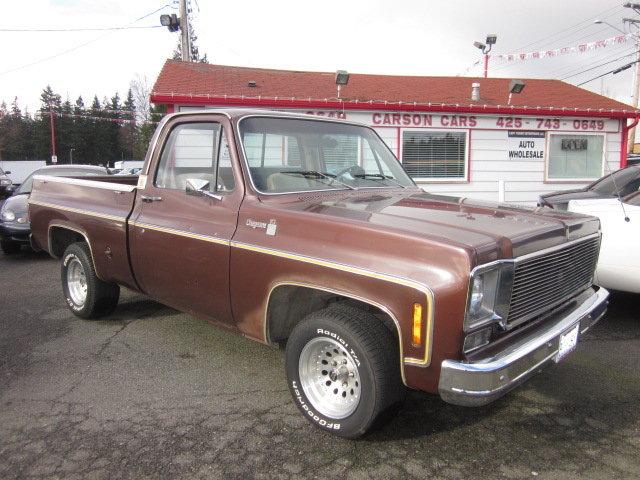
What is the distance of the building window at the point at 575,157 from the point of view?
42.1 feet

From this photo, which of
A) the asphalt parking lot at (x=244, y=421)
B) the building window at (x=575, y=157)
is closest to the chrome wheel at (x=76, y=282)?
the asphalt parking lot at (x=244, y=421)

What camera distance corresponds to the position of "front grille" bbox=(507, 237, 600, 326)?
278cm

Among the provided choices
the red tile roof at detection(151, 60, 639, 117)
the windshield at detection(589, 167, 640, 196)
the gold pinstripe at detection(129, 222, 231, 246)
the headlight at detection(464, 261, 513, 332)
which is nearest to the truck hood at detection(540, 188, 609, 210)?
the windshield at detection(589, 167, 640, 196)

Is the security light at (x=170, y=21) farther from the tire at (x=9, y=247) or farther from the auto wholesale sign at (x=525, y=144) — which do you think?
the auto wholesale sign at (x=525, y=144)

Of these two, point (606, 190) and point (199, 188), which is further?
point (606, 190)

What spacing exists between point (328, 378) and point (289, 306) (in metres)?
0.50

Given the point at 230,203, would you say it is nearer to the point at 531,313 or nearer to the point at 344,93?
the point at 531,313

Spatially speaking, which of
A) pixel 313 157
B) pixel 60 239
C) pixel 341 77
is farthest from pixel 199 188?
pixel 341 77

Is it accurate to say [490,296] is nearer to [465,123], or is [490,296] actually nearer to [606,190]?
[606,190]

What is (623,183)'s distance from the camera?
6.34m

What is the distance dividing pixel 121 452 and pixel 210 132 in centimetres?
215

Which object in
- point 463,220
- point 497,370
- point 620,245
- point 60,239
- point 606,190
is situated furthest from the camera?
point 606,190

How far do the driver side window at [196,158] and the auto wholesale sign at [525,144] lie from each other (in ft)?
32.7

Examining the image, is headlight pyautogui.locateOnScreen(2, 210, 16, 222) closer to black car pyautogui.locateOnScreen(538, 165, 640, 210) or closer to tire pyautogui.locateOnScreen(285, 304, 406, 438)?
tire pyautogui.locateOnScreen(285, 304, 406, 438)
